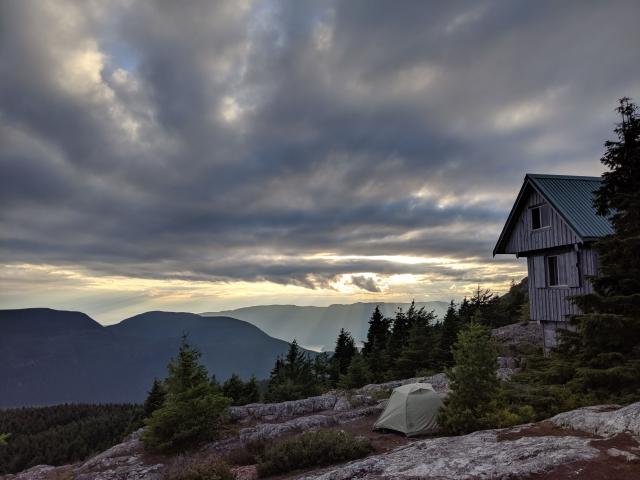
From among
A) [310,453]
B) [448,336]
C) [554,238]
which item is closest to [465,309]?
[448,336]

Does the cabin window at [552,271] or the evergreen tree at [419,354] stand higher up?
the cabin window at [552,271]

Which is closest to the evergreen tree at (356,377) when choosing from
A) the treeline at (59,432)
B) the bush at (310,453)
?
the bush at (310,453)

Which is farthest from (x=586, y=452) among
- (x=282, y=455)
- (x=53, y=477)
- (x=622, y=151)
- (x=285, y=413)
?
(x=53, y=477)

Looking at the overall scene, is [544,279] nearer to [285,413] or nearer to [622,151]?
[622,151]

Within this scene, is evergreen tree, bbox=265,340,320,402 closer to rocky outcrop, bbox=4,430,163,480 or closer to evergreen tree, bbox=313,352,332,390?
evergreen tree, bbox=313,352,332,390

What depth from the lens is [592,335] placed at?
1262 centimetres

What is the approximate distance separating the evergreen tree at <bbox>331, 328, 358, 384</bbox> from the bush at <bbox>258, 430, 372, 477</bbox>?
4000 centimetres

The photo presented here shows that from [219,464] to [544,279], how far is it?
19.6 m

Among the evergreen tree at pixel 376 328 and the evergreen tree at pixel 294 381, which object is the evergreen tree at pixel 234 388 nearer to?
the evergreen tree at pixel 294 381

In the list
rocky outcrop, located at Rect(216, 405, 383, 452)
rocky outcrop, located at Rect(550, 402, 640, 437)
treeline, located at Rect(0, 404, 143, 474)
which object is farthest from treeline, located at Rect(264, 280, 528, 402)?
treeline, located at Rect(0, 404, 143, 474)

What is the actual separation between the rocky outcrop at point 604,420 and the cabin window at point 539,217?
1520 cm

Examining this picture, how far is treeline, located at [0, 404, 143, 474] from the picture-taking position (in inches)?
4290

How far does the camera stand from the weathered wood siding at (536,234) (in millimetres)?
20297

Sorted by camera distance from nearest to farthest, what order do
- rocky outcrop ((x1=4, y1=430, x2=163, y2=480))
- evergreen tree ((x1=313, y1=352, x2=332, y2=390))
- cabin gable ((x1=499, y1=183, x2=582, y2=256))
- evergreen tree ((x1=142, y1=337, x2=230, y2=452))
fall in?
rocky outcrop ((x1=4, y1=430, x2=163, y2=480)), evergreen tree ((x1=142, y1=337, x2=230, y2=452)), cabin gable ((x1=499, y1=183, x2=582, y2=256)), evergreen tree ((x1=313, y1=352, x2=332, y2=390))
